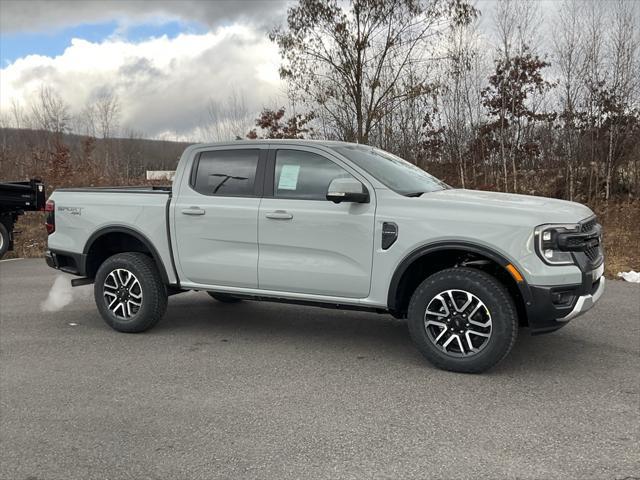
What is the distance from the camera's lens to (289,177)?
17.2ft

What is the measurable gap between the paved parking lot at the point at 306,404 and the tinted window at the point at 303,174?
4.68ft

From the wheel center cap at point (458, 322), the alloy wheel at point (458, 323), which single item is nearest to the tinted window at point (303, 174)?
the alloy wheel at point (458, 323)

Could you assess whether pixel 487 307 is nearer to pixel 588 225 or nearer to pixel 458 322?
pixel 458 322

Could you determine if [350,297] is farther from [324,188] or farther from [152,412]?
[152,412]

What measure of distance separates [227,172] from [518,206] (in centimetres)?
267

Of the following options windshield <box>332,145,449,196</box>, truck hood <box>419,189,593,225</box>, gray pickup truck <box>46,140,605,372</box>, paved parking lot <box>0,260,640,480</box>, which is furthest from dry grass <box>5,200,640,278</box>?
gray pickup truck <box>46,140,605,372</box>

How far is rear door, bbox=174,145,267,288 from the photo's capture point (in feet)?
17.4

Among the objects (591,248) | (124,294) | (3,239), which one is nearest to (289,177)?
(124,294)

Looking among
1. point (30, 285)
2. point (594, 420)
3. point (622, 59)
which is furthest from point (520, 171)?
point (594, 420)

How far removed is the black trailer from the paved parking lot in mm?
6845

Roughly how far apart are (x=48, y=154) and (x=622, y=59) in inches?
765

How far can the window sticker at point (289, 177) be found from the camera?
520 cm

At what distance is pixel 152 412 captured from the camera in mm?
3904

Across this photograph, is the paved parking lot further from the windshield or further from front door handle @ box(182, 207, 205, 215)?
the windshield
